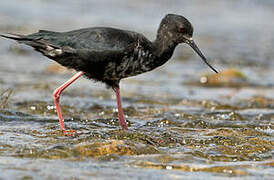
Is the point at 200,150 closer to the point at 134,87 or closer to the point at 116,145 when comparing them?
the point at 116,145

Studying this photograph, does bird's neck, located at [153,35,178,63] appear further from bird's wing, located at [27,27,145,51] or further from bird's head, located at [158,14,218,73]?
→ bird's wing, located at [27,27,145,51]

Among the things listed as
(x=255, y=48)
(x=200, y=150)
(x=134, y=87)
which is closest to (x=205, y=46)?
(x=255, y=48)

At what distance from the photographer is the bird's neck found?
6.43 meters

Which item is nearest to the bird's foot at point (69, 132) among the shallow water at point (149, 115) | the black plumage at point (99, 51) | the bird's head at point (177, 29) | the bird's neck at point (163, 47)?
the shallow water at point (149, 115)

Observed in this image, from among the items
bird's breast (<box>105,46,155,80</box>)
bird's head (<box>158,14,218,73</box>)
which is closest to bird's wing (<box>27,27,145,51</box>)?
bird's breast (<box>105,46,155,80</box>)

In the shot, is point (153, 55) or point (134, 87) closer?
point (153, 55)

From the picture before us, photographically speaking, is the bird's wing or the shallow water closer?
A: the shallow water

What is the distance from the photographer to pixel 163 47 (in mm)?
6469

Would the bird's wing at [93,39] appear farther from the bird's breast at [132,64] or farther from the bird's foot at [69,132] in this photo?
the bird's foot at [69,132]

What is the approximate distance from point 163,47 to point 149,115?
4.64 feet

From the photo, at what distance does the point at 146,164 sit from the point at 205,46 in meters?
10.6

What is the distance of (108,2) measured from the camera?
2028 centimetres

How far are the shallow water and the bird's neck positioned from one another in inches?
34.0

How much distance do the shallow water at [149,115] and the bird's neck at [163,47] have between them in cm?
86
